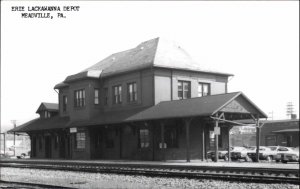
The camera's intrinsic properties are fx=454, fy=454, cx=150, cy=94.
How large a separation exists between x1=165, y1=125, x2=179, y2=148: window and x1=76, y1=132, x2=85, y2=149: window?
9512 mm

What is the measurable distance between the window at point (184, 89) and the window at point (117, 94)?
5110 millimetres

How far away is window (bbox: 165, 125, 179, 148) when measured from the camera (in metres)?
32.2

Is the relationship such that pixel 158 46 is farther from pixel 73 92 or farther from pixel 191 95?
pixel 73 92

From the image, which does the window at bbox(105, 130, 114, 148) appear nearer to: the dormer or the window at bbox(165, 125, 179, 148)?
the window at bbox(165, 125, 179, 148)

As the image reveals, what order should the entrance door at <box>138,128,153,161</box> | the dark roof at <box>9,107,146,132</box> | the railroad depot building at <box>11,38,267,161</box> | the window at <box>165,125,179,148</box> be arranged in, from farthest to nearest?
the dark roof at <box>9,107,146,132</box>, the entrance door at <box>138,128,153,161</box>, the window at <box>165,125,179,148</box>, the railroad depot building at <box>11,38,267,161</box>

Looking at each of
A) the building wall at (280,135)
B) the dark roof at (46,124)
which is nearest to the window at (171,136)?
the dark roof at (46,124)

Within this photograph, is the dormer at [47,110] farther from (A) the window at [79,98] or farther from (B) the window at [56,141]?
(A) the window at [79,98]

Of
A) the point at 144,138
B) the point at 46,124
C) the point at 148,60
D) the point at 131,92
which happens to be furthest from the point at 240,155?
the point at 46,124

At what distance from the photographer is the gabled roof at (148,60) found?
34.2m

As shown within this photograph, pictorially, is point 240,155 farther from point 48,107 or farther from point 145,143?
point 48,107

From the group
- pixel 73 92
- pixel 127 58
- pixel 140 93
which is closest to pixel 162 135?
pixel 140 93

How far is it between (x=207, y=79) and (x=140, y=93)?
18.5ft

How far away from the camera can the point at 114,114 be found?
35844 millimetres

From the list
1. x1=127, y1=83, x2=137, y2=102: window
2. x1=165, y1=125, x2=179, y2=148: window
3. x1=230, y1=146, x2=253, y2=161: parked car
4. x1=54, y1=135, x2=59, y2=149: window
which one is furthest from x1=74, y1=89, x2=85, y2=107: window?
x1=230, y1=146, x2=253, y2=161: parked car
